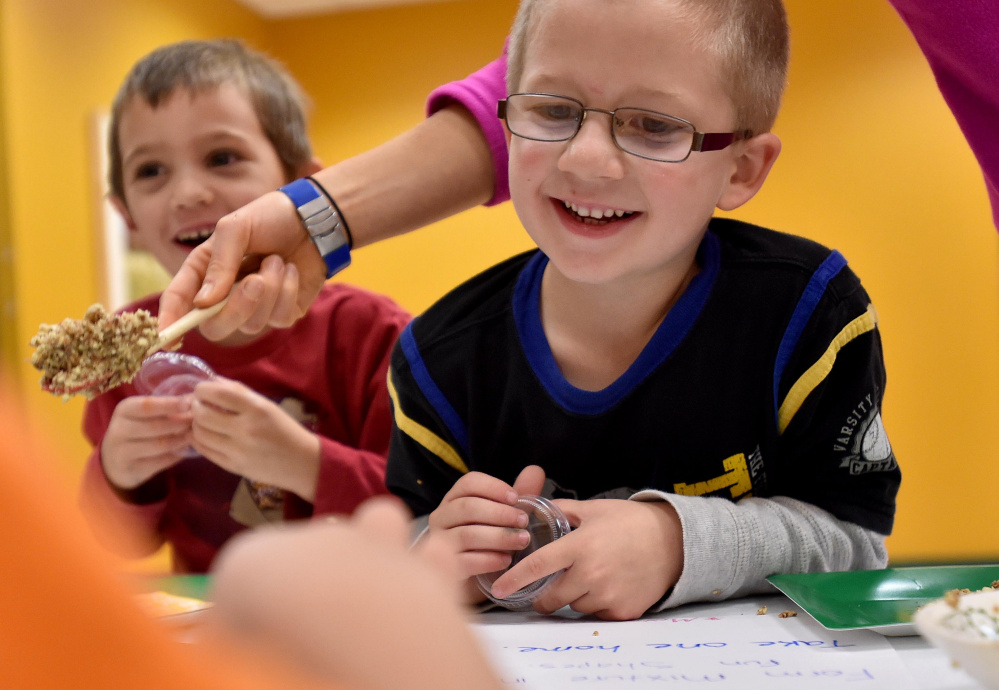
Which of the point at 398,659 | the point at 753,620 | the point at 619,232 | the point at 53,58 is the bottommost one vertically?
the point at 753,620

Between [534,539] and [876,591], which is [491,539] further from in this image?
[876,591]

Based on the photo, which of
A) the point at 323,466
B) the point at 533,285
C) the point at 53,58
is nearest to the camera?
the point at 533,285

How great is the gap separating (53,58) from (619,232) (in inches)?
81.9

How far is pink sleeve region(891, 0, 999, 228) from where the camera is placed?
559 millimetres

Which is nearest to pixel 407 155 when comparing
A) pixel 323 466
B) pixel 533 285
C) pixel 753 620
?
pixel 533 285

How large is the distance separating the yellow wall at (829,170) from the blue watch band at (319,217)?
165 cm

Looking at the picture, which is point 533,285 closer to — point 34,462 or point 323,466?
point 323,466

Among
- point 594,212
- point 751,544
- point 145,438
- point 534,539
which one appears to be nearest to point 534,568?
point 534,539

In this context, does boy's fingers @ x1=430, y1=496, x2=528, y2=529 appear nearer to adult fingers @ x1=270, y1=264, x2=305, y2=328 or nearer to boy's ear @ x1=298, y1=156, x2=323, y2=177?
adult fingers @ x1=270, y1=264, x2=305, y2=328

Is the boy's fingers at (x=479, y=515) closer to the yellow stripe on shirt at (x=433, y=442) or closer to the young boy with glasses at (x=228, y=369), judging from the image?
the yellow stripe on shirt at (x=433, y=442)

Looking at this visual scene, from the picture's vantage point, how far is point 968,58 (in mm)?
573

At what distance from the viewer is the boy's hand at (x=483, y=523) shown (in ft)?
1.74

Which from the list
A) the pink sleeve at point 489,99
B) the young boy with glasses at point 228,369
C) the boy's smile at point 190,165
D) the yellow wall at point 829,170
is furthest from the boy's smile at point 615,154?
the yellow wall at point 829,170

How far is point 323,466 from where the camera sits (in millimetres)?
849
